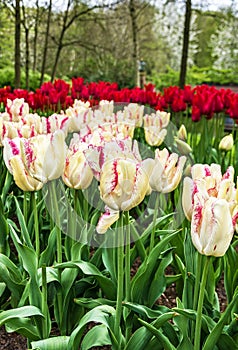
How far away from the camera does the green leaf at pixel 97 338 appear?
5.17ft

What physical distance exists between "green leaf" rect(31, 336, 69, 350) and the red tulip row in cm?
255

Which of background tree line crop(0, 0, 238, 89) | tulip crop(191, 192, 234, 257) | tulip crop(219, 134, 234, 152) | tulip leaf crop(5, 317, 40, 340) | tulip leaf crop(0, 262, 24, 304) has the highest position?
background tree line crop(0, 0, 238, 89)

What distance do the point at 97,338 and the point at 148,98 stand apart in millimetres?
3118

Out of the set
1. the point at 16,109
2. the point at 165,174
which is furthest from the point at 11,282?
the point at 16,109

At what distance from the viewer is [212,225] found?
117 cm

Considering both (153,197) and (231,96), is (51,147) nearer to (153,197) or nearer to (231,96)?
(153,197)

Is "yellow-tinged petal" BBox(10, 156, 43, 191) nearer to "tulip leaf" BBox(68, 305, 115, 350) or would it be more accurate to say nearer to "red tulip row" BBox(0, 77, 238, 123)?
"tulip leaf" BBox(68, 305, 115, 350)

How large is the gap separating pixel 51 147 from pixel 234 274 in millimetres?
860

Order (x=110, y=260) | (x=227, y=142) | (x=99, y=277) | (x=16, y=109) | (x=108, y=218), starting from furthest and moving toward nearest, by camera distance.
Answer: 1. (x=227, y=142)
2. (x=16, y=109)
3. (x=110, y=260)
4. (x=99, y=277)
5. (x=108, y=218)

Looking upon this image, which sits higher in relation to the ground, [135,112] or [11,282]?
[135,112]

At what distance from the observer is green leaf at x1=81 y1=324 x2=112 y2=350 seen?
1.58m

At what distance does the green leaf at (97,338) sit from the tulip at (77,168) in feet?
1.54

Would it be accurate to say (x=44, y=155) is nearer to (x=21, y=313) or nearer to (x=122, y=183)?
(x=122, y=183)

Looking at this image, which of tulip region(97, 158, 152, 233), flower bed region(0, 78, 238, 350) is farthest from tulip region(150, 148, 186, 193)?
tulip region(97, 158, 152, 233)
